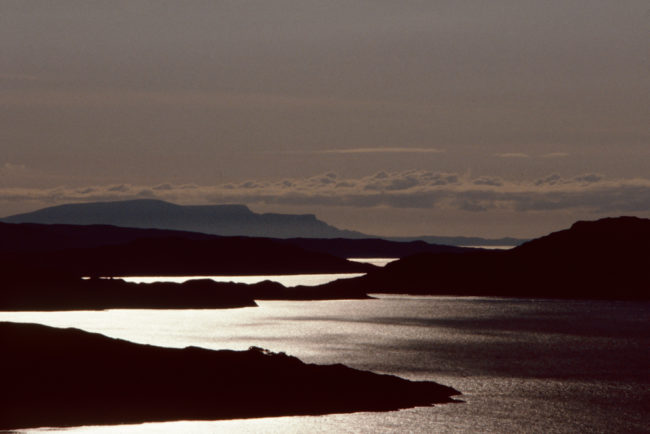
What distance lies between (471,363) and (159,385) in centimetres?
5768

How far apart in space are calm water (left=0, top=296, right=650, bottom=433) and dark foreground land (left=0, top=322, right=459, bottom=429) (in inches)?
91.6

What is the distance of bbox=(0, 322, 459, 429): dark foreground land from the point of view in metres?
70.6

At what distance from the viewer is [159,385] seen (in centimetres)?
7456

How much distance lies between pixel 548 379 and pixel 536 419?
99.0 feet

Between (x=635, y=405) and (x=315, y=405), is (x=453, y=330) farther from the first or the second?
(x=315, y=405)

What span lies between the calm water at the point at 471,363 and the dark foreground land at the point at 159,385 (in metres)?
2.33

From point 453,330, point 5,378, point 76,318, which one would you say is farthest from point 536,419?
point 76,318

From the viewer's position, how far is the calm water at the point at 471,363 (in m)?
72.9

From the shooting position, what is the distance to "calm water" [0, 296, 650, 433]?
239ft

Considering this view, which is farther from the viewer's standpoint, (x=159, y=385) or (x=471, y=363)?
(x=471, y=363)

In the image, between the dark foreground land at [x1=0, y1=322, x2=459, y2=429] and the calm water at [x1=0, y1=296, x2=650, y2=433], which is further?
the calm water at [x1=0, y1=296, x2=650, y2=433]

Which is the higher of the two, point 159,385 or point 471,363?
point 159,385

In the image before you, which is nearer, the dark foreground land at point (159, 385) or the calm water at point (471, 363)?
the dark foreground land at point (159, 385)

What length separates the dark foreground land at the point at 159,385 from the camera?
70562 mm
